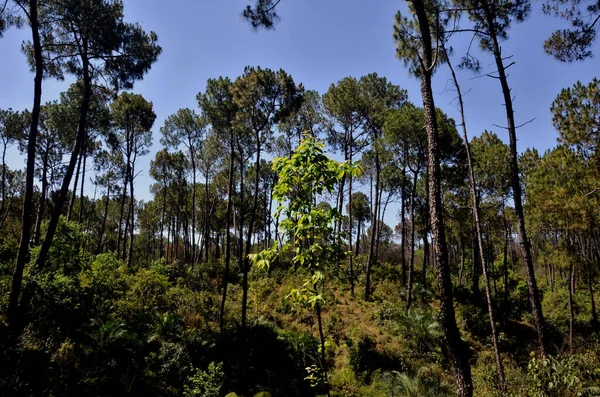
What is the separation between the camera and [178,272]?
2291cm

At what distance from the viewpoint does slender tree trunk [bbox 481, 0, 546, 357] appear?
8.33 m

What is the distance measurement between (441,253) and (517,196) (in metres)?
5.08

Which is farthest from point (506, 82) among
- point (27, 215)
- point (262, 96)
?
point (27, 215)

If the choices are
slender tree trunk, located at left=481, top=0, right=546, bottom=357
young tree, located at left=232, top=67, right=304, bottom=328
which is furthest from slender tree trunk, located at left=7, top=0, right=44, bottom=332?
slender tree trunk, located at left=481, top=0, right=546, bottom=357

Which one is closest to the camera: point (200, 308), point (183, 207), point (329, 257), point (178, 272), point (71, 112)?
point (329, 257)

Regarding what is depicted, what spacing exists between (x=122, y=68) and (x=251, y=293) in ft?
50.0

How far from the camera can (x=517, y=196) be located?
28.5 feet

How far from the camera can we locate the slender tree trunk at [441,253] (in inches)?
A: 191

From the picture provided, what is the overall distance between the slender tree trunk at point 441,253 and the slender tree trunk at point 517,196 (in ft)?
13.8

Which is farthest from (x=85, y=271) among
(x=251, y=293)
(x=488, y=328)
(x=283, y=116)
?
(x=488, y=328)

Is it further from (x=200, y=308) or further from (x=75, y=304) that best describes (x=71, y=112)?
(x=200, y=308)

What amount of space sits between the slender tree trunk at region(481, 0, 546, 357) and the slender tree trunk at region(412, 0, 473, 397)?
4.20 m

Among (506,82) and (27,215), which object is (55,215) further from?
(506,82)

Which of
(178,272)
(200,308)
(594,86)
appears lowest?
(200,308)
